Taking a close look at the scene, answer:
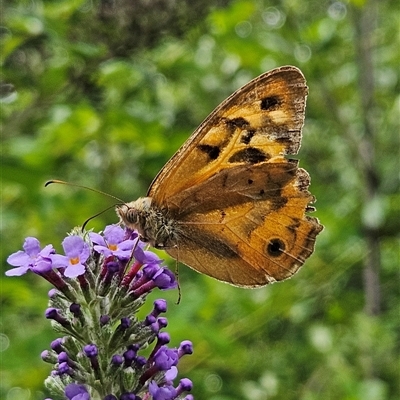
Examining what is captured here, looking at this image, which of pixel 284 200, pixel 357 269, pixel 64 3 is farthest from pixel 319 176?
pixel 284 200

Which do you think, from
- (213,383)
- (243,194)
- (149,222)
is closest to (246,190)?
(243,194)

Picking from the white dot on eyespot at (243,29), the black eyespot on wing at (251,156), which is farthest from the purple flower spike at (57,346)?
the white dot on eyespot at (243,29)

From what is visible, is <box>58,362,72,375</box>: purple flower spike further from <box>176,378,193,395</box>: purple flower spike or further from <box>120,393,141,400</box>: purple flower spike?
<box>176,378,193,395</box>: purple flower spike

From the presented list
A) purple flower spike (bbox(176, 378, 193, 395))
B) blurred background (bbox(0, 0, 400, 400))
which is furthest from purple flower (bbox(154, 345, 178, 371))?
blurred background (bbox(0, 0, 400, 400))

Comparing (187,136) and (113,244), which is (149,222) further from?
(187,136)

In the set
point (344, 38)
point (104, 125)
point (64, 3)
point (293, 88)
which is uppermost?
Result: point (344, 38)

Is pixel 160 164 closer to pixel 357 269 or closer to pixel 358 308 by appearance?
pixel 357 269
